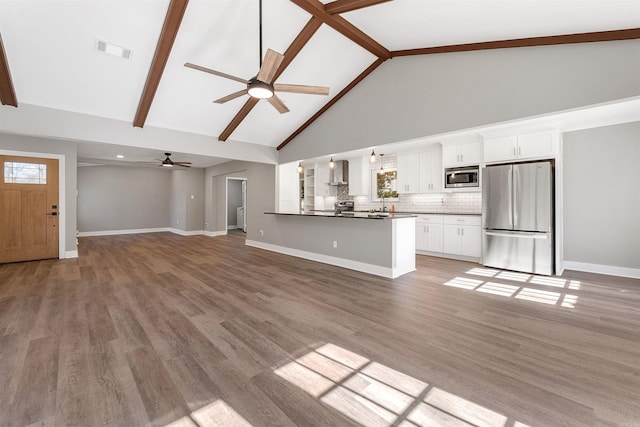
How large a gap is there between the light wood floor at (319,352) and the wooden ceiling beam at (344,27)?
3575 mm

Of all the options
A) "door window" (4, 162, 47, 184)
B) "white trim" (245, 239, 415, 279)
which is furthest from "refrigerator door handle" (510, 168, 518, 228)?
"door window" (4, 162, 47, 184)

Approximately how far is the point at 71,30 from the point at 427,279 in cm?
574

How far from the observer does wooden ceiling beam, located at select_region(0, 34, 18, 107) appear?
344cm

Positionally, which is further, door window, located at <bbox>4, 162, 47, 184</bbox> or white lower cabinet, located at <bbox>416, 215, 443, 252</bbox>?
white lower cabinet, located at <bbox>416, 215, 443, 252</bbox>

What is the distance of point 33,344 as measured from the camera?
2.31m

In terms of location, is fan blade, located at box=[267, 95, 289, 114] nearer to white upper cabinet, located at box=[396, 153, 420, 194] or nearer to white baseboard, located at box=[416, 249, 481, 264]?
white upper cabinet, located at box=[396, 153, 420, 194]

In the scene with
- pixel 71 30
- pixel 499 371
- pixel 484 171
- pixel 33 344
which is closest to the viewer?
pixel 499 371

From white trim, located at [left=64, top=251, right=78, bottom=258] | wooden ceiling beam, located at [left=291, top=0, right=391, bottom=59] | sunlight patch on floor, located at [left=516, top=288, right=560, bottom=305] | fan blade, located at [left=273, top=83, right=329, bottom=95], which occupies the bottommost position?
sunlight patch on floor, located at [left=516, top=288, right=560, bottom=305]

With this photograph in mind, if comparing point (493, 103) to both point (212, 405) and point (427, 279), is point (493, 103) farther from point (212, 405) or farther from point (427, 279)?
point (212, 405)

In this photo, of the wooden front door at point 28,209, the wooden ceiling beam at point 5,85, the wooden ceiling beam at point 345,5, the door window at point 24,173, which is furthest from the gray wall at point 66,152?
the wooden ceiling beam at point 345,5

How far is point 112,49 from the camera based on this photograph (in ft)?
11.8

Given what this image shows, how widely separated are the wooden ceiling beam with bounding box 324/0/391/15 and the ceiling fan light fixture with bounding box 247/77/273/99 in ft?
4.64

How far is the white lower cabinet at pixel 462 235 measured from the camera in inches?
216

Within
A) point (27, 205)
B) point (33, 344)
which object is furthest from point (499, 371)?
point (27, 205)
